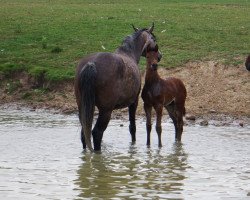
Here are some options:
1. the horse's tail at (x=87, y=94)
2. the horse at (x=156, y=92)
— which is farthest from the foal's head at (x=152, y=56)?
the horse's tail at (x=87, y=94)

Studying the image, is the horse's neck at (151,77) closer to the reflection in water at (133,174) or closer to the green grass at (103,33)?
the reflection in water at (133,174)

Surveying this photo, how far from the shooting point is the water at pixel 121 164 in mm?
9453

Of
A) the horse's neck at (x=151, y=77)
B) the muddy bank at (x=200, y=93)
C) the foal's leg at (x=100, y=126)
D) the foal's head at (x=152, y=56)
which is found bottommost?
the muddy bank at (x=200, y=93)

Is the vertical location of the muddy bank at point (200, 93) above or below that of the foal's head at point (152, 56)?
below

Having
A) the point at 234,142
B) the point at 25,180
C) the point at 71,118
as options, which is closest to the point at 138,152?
the point at 234,142

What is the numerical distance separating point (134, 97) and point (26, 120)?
3885mm

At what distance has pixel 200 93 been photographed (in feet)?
58.0

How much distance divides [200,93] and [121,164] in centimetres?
657

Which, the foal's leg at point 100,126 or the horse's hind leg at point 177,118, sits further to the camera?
the horse's hind leg at point 177,118

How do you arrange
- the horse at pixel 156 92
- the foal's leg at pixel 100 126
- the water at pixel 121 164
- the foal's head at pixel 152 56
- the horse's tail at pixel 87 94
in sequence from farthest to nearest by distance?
the foal's head at pixel 152 56 → the horse at pixel 156 92 → the foal's leg at pixel 100 126 → the horse's tail at pixel 87 94 → the water at pixel 121 164

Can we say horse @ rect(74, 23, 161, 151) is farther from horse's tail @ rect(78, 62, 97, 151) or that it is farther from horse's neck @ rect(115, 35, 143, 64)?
horse's neck @ rect(115, 35, 143, 64)

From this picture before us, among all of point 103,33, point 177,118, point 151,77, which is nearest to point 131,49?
point 151,77

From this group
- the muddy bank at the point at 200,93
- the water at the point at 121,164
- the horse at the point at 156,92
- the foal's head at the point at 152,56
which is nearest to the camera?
the water at the point at 121,164

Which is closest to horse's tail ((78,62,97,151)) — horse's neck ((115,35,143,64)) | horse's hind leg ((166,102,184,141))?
horse's neck ((115,35,143,64))
